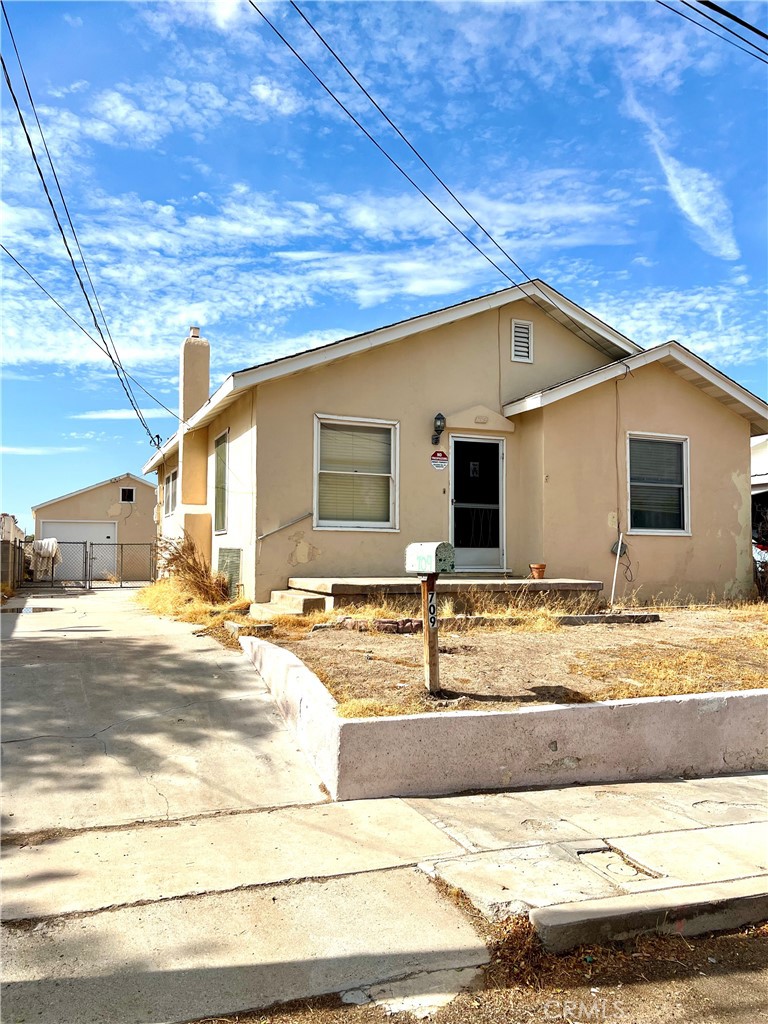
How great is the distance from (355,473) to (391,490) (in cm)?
60

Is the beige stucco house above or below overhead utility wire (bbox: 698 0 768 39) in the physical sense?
below

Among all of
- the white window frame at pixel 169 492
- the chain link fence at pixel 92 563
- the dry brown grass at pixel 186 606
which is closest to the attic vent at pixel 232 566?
the dry brown grass at pixel 186 606

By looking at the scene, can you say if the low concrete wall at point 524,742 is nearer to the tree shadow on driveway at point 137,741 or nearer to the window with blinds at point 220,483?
the tree shadow on driveway at point 137,741

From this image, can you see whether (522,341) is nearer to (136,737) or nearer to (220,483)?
(220,483)

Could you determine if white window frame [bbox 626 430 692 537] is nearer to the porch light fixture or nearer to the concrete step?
the porch light fixture

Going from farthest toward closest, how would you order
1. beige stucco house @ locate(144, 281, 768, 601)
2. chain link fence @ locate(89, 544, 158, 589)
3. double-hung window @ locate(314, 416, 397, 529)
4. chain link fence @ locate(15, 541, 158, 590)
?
chain link fence @ locate(89, 544, 158, 589)
chain link fence @ locate(15, 541, 158, 590)
double-hung window @ locate(314, 416, 397, 529)
beige stucco house @ locate(144, 281, 768, 601)

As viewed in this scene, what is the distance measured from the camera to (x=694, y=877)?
3.82 meters

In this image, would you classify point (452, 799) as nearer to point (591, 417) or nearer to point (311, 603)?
point (311, 603)

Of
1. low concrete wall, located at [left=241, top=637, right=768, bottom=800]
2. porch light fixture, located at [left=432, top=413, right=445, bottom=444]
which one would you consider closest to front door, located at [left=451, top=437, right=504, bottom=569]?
porch light fixture, located at [left=432, top=413, right=445, bottom=444]

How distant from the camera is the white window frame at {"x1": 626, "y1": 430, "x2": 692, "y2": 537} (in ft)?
41.0

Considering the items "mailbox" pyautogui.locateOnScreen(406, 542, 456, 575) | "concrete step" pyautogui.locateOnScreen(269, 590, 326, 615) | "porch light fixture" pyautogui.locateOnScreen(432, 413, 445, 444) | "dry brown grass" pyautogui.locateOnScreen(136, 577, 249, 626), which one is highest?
"porch light fixture" pyautogui.locateOnScreen(432, 413, 445, 444)

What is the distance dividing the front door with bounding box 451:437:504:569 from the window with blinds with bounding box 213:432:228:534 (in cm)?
379

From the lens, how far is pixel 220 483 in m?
13.2

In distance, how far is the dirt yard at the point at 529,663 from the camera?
18.9 feet
